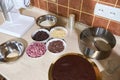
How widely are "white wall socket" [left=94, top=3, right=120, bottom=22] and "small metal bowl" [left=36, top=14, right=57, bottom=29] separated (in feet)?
0.92

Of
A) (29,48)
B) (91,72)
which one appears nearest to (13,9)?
(29,48)

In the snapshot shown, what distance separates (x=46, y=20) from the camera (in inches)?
41.2

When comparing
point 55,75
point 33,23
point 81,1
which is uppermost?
point 81,1

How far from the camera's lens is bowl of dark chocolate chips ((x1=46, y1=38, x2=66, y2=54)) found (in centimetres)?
88

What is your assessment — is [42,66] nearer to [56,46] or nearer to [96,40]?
[56,46]

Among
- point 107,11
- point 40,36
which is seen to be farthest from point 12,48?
point 107,11

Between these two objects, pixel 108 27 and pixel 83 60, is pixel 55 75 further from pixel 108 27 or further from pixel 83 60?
pixel 108 27

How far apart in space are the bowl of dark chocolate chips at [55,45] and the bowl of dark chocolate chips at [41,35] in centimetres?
→ 4

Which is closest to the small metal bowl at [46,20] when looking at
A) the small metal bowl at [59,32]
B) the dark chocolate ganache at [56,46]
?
the small metal bowl at [59,32]

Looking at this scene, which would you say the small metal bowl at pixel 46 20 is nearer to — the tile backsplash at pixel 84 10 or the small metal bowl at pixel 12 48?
the tile backsplash at pixel 84 10

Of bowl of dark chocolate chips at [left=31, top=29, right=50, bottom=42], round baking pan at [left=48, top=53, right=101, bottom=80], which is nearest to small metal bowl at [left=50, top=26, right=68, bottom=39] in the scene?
bowl of dark chocolate chips at [left=31, top=29, right=50, bottom=42]

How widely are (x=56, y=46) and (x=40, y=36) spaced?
0.13 meters

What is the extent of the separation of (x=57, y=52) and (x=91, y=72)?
0.22 m

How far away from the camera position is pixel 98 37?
929mm
